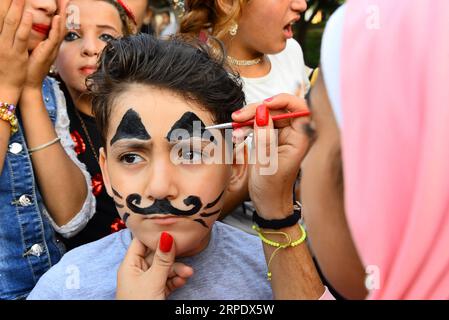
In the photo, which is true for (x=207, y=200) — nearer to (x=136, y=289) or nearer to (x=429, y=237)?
(x=136, y=289)

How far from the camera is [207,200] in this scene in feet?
4.66

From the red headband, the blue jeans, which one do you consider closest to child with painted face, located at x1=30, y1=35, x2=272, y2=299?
the blue jeans

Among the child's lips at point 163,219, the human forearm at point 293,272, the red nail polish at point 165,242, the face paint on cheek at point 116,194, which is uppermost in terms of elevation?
the face paint on cheek at point 116,194

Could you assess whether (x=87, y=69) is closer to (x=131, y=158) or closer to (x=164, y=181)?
(x=131, y=158)

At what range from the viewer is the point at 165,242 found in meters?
1.34

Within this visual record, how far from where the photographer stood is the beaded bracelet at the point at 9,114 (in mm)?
1688

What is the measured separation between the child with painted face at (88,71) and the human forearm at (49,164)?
15 centimetres

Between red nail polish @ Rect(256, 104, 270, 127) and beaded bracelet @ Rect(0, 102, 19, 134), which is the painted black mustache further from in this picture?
beaded bracelet @ Rect(0, 102, 19, 134)

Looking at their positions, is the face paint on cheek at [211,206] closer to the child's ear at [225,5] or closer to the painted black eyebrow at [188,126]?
the painted black eyebrow at [188,126]

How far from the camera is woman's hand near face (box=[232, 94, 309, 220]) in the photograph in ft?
5.02

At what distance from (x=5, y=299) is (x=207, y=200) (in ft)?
2.29

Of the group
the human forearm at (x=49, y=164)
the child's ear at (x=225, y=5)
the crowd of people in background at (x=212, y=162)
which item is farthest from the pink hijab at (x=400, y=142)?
the child's ear at (x=225, y=5)

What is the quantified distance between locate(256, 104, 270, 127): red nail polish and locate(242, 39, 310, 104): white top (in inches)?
36.7
